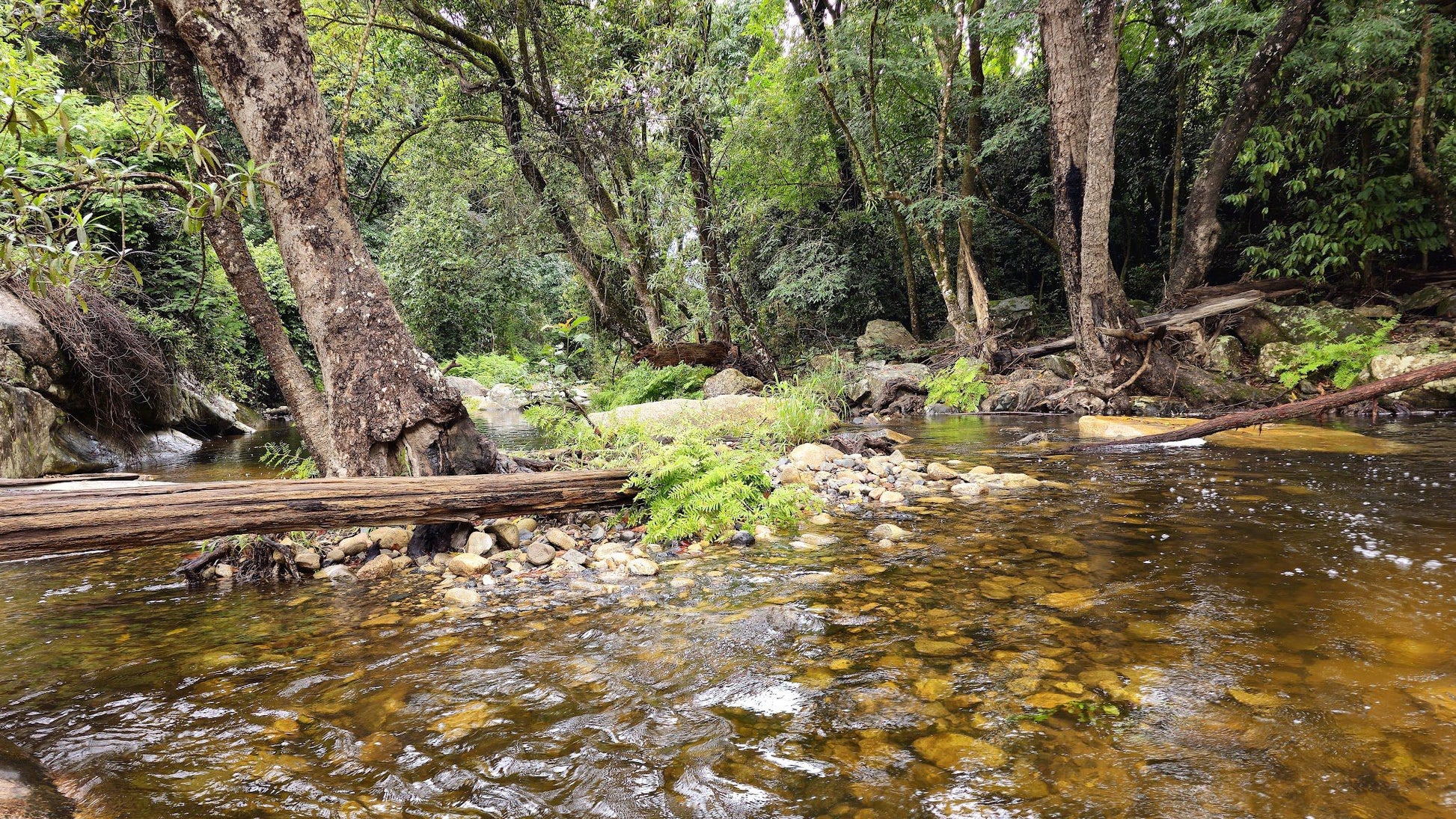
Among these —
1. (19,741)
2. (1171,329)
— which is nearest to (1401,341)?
(1171,329)

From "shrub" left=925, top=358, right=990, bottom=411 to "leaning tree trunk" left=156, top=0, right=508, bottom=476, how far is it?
9.30m

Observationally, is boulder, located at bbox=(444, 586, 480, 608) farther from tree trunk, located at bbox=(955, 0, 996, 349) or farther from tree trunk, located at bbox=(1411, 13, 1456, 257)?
tree trunk, located at bbox=(1411, 13, 1456, 257)

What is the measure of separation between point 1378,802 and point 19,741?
3.88 metres

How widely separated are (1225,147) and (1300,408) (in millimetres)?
7415

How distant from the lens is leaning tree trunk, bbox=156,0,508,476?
4.05 meters

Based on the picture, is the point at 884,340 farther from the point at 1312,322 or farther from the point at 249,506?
the point at 249,506

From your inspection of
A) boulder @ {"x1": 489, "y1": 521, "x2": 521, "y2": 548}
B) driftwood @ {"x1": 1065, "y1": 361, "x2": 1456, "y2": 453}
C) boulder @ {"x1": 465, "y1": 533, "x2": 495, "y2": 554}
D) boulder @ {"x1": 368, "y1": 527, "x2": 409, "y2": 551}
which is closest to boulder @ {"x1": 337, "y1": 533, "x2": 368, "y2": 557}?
boulder @ {"x1": 368, "y1": 527, "x2": 409, "y2": 551}

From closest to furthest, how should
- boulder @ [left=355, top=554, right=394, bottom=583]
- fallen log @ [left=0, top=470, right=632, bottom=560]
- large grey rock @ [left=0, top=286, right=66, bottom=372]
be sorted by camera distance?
fallen log @ [left=0, top=470, right=632, bottom=560]
boulder @ [left=355, top=554, right=394, bottom=583]
large grey rock @ [left=0, top=286, right=66, bottom=372]

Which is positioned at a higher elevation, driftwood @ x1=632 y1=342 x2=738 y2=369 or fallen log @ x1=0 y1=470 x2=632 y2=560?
driftwood @ x1=632 y1=342 x2=738 y2=369

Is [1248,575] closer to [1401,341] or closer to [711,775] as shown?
[711,775]

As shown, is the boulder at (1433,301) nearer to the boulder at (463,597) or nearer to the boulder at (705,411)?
the boulder at (705,411)

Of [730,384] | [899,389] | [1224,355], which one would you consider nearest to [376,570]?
[730,384]

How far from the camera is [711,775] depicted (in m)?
1.83

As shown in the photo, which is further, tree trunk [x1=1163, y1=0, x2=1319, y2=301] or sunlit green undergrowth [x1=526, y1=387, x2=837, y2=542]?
tree trunk [x1=1163, y1=0, x2=1319, y2=301]
